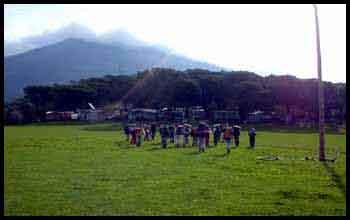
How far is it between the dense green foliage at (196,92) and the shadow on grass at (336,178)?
6106 centimetres

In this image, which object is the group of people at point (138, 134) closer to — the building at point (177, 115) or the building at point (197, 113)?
the building at point (177, 115)

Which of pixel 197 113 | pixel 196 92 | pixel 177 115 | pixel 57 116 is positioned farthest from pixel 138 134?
pixel 57 116

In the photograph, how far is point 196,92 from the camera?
97.8 metres

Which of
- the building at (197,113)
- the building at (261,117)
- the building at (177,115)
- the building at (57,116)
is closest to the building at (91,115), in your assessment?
the building at (57,116)

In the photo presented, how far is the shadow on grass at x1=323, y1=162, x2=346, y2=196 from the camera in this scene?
570 inches

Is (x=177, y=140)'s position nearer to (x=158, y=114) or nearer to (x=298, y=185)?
(x=298, y=185)

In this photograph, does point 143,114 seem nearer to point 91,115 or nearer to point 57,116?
point 91,115

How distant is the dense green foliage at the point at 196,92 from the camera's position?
85.8 metres

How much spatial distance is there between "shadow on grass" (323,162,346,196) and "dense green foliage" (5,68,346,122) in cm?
6106

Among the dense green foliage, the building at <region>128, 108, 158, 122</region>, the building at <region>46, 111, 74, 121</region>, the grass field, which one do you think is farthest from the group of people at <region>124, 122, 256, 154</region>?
the building at <region>46, 111, 74, 121</region>
